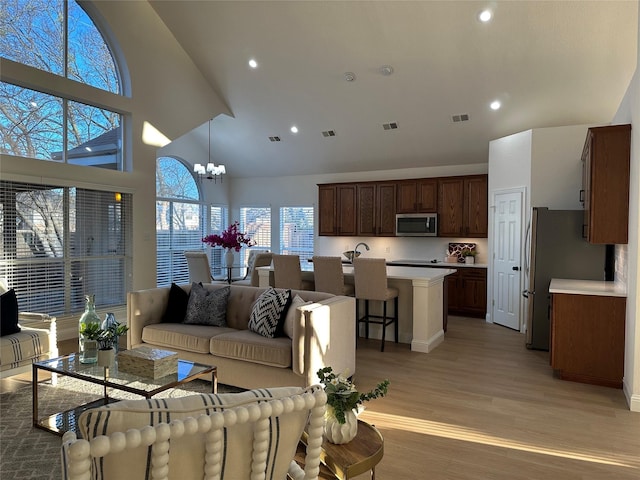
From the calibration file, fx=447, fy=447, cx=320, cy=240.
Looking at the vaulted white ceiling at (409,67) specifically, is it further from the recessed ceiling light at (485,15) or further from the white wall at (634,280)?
the white wall at (634,280)

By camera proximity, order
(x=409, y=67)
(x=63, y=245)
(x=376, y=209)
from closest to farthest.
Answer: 1. (x=63, y=245)
2. (x=409, y=67)
3. (x=376, y=209)

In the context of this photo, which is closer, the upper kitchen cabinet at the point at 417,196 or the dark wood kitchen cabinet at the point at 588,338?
the dark wood kitchen cabinet at the point at 588,338

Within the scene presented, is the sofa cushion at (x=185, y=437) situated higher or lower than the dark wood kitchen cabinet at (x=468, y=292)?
higher

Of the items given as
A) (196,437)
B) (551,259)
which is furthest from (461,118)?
(196,437)

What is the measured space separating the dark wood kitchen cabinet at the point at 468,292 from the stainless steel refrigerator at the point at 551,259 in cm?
180

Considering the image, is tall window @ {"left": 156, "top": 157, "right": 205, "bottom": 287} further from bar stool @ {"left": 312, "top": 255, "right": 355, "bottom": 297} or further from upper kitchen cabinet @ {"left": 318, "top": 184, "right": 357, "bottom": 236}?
bar stool @ {"left": 312, "top": 255, "right": 355, "bottom": 297}

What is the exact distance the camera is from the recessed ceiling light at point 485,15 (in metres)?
4.97

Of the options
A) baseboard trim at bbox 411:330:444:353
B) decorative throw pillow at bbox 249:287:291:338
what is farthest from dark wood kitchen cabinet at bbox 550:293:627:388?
decorative throw pillow at bbox 249:287:291:338

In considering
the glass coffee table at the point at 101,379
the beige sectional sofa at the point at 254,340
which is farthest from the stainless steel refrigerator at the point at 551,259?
the glass coffee table at the point at 101,379

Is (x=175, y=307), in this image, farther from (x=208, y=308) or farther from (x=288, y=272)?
(x=288, y=272)

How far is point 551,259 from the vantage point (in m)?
5.18

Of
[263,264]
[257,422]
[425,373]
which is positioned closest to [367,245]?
[263,264]

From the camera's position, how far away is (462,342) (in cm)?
560

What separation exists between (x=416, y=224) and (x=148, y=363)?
5.84 metres
